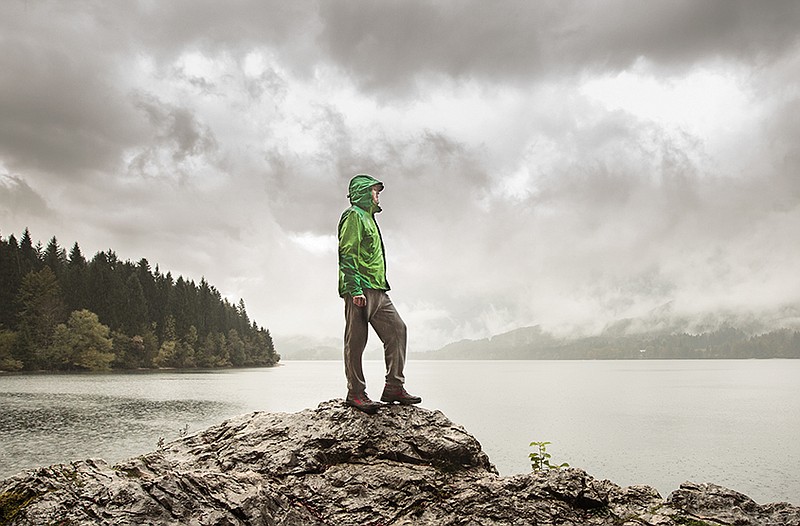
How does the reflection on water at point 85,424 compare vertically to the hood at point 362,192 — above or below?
below

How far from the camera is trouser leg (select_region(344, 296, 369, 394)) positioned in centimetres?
886

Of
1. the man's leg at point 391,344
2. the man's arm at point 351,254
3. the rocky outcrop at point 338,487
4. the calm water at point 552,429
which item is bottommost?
the calm water at point 552,429

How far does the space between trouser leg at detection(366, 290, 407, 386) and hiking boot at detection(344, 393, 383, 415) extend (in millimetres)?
464

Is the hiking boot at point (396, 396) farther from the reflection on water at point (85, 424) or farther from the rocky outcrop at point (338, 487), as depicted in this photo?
the reflection on water at point (85, 424)

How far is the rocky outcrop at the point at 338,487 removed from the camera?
4832 millimetres

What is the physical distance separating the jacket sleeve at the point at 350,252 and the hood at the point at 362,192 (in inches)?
15.9

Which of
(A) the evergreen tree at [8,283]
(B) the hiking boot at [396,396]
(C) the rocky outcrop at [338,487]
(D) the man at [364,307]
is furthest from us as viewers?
(A) the evergreen tree at [8,283]

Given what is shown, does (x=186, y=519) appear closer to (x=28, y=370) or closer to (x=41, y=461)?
(x=41, y=461)

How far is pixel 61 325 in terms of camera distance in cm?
7975

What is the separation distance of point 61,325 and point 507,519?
289 feet

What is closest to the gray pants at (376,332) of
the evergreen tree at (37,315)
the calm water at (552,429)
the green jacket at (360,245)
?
the green jacket at (360,245)

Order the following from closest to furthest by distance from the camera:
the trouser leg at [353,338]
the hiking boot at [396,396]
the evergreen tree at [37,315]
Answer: the trouser leg at [353,338] → the hiking boot at [396,396] → the evergreen tree at [37,315]

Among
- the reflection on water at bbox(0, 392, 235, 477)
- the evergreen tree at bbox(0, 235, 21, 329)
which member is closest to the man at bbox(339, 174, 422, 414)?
the reflection on water at bbox(0, 392, 235, 477)

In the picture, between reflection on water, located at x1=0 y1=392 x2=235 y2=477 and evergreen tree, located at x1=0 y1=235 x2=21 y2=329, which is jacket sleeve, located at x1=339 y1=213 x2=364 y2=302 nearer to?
reflection on water, located at x1=0 y1=392 x2=235 y2=477
